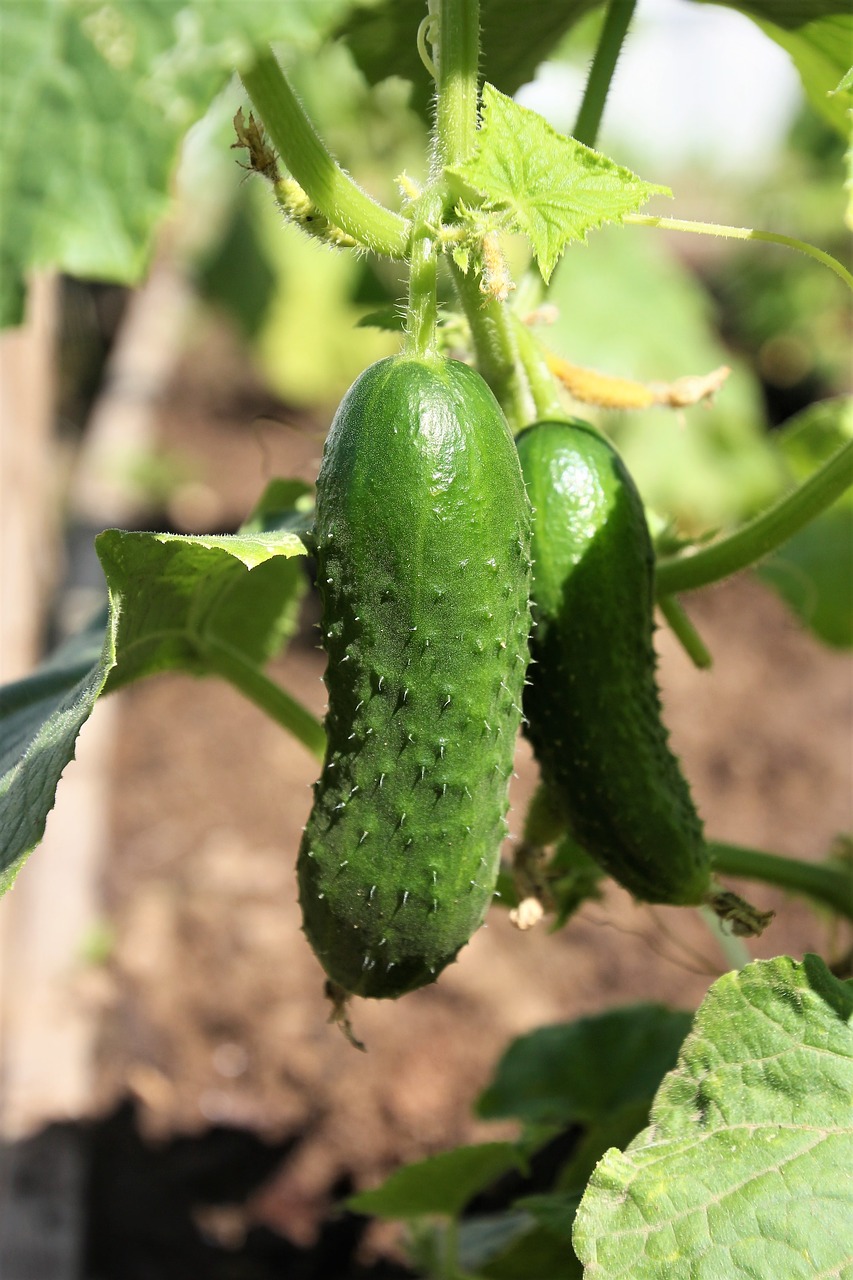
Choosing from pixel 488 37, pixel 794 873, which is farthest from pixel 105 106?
pixel 794 873

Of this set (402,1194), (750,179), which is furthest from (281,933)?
(750,179)

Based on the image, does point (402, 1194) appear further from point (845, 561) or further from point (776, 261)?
point (776, 261)

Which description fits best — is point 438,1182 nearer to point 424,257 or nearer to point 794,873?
point 794,873

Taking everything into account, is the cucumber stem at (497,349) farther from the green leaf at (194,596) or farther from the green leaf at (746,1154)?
the green leaf at (746,1154)

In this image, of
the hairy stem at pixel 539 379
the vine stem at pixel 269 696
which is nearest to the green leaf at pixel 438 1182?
the vine stem at pixel 269 696

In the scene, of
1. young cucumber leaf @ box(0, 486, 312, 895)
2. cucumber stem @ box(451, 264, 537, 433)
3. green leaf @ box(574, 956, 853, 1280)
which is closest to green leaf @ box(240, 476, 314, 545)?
young cucumber leaf @ box(0, 486, 312, 895)

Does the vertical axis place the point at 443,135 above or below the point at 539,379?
above

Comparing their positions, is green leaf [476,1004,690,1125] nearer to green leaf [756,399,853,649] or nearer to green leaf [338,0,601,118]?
green leaf [756,399,853,649]
